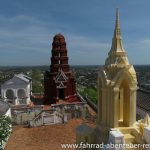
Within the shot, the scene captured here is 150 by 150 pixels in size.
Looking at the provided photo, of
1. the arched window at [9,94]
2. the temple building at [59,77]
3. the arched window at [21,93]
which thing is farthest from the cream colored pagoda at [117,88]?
the arched window at [9,94]

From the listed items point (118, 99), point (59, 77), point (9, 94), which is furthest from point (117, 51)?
point (9, 94)

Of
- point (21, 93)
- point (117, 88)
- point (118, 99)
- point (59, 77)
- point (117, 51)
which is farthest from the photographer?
point (21, 93)

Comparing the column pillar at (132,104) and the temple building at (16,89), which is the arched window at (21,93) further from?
the column pillar at (132,104)

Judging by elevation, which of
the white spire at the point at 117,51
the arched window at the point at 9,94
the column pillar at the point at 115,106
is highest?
the white spire at the point at 117,51

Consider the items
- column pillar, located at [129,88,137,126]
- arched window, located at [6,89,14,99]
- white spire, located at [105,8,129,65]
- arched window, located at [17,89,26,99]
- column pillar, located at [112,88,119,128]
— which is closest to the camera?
column pillar, located at [112,88,119,128]

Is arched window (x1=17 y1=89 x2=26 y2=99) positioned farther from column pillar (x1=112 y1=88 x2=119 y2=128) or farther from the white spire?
column pillar (x1=112 y1=88 x2=119 y2=128)

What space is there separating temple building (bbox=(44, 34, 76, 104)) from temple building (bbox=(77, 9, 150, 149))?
1802 cm

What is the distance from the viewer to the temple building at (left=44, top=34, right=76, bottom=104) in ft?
85.1

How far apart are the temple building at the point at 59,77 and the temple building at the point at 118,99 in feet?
59.1

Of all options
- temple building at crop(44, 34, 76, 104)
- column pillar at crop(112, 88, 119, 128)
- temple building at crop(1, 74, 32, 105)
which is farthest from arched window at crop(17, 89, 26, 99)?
column pillar at crop(112, 88, 119, 128)

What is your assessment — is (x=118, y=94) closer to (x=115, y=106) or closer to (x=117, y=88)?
(x=117, y=88)

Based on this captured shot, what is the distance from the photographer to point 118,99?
24.6 ft

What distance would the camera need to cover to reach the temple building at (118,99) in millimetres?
7395

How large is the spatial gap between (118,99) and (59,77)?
18.7 metres
